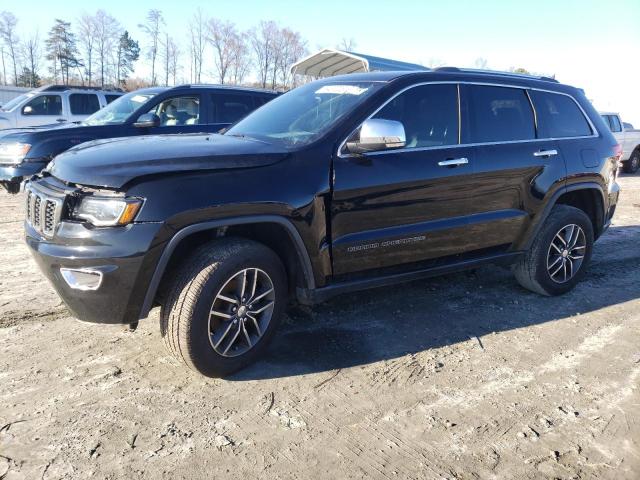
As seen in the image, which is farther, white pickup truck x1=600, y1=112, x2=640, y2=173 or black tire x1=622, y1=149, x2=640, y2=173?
black tire x1=622, y1=149, x2=640, y2=173

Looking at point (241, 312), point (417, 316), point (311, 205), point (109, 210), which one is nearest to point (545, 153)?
point (417, 316)

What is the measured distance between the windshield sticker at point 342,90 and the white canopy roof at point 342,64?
13.7 m

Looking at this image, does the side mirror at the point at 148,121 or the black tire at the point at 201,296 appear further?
the side mirror at the point at 148,121

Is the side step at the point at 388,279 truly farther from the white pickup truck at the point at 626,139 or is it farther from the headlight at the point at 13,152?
the white pickup truck at the point at 626,139

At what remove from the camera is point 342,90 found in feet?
13.3

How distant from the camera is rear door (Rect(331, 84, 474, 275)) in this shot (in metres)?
3.53

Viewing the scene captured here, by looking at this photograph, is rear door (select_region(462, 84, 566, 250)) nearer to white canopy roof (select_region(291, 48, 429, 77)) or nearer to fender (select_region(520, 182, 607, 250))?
fender (select_region(520, 182, 607, 250))

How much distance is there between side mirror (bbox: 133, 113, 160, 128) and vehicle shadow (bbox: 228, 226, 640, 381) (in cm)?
437

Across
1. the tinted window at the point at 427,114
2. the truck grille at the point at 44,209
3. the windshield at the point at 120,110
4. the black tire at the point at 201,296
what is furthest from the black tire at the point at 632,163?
the truck grille at the point at 44,209

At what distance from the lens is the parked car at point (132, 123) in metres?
7.89

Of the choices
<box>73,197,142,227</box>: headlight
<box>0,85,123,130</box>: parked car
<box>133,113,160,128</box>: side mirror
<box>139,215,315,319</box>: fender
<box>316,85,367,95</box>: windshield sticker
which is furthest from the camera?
<box>0,85,123,130</box>: parked car

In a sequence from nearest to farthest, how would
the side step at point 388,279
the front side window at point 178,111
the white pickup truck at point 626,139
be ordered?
1. the side step at point 388,279
2. the front side window at point 178,111
3. the white pickup truck at point 626,139

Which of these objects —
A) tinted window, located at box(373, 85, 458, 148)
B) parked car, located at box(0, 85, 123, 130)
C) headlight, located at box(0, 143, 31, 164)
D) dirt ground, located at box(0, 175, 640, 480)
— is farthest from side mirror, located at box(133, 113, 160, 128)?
parked car, located at box(0, 85, 123, 130)

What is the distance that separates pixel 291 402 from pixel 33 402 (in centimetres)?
146
